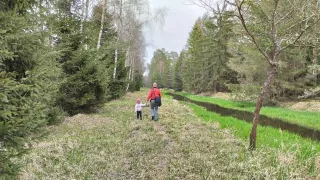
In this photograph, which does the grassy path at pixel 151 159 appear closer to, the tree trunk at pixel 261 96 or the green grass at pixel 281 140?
the tree trunk at pixel 261 96

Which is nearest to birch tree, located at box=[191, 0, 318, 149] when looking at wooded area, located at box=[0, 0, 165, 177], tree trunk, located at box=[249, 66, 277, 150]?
tree trunk, located at box=[249, 66, 277, 150]

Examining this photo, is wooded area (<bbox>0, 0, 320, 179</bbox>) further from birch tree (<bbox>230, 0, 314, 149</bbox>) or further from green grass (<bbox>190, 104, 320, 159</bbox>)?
green grass (<bbox>190, 104, 320, 159</bbox>)

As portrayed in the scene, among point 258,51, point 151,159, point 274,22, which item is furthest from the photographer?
point 258,51

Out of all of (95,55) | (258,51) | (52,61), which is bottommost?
(52,61)

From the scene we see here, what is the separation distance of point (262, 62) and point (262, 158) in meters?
17.9

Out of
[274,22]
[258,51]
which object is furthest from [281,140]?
[258,51]

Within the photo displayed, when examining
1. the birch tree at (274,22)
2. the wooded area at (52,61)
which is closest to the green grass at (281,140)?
the birch tree at (274,22)

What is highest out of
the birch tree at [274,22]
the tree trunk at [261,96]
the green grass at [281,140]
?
the birch tree at [274,22]

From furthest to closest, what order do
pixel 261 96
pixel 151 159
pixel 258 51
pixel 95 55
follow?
pixel 258 51 → pixel 95 55 → pixel 261 96 → pixel 151 159

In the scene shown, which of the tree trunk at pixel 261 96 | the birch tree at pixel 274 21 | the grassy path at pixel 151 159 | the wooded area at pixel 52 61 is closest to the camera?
the wooded area at pixel 52 61

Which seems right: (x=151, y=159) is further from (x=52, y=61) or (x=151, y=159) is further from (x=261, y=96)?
(x=52, y=61)

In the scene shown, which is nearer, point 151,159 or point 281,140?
point 151,159

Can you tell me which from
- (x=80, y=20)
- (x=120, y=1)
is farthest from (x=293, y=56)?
(x=80, y=20)

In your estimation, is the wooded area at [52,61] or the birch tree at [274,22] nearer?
the wooded area at [52,61]
